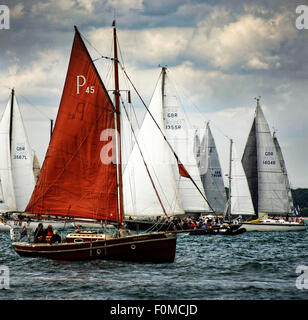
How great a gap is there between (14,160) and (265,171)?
37460mm

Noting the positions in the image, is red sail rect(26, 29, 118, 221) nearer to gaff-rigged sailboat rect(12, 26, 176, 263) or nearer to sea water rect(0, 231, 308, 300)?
gaff-rigged sailboat rect(12, 26, 176, 263)

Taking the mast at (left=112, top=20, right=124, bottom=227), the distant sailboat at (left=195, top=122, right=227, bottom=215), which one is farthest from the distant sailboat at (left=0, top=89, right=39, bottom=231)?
the mast at (left=112, top=20, right=124, bottom=227)

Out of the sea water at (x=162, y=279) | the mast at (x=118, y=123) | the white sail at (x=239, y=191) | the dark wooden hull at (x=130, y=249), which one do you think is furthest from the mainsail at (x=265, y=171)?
the dark wooden hull at (x=130, y=249)

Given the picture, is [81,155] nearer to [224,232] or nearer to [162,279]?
[162,279]

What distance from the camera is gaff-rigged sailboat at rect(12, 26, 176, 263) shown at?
38125mm

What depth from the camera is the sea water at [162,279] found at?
84.3 ft

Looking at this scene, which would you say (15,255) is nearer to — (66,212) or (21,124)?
(66,212)

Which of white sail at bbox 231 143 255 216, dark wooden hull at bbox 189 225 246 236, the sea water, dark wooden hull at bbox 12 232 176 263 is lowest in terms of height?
the sea water

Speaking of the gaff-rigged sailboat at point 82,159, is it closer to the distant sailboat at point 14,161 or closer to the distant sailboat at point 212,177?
the distant sailboat at point 14,161

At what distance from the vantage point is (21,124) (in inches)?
3140

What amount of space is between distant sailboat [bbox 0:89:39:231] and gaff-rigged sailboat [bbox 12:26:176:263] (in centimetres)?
4098

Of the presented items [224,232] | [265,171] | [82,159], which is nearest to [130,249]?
[82,159]

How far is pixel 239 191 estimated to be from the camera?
83.4 meters

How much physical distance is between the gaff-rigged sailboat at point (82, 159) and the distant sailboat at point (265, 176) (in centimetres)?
5009
